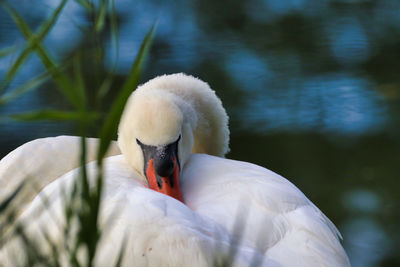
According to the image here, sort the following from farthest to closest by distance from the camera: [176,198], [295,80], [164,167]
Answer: [295,80], [164,167], [176,198]

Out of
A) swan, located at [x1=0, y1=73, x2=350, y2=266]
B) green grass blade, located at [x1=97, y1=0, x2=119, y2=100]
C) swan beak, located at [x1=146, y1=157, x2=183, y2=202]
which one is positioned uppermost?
green grass blade, located at [x1=97, y1=0, x2=119, y2=100]

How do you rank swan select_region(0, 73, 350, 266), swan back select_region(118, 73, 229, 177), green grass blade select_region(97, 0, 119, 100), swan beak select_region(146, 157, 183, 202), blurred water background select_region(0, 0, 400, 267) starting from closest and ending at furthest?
green grass blade select_region(97, 0, 119, 100), swan select_region(0, 73, 350, 266), swan beak select_region(146, 157, 183, 202), swan back select_region(118, 73, 229, 177), blurred water background select_region(0, 0, 400, 267)

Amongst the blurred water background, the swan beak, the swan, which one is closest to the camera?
Answer: the swan

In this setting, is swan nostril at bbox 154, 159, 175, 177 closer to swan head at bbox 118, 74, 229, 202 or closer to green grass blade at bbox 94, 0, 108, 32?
swan head at bbox 118, 74, 229, 202

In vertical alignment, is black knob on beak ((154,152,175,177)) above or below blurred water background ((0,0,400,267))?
above

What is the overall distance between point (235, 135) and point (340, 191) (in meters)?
0.66

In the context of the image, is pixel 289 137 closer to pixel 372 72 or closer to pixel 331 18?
pixel 372 72

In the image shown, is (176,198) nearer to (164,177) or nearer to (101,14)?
(164,177)

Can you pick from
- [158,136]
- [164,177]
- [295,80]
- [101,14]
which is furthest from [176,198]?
[295,80]

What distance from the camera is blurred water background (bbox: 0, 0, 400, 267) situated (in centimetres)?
346

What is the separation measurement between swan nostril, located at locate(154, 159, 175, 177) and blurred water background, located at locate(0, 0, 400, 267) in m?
1.29

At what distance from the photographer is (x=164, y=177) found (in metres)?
1.87

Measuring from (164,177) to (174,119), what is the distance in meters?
0.16

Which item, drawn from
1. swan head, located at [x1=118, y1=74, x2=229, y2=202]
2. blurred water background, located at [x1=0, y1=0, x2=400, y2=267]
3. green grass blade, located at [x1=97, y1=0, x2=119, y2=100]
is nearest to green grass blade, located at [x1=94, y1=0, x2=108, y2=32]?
green grass blade, located at [x1=97, y1=0, x2=119, y2=100]
